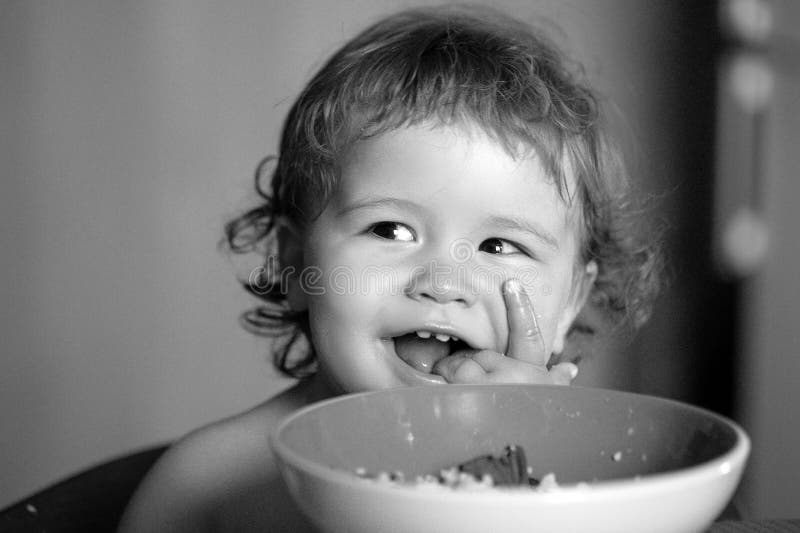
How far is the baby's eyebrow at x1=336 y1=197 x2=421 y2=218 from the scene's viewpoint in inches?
35.3

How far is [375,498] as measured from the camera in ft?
1.30

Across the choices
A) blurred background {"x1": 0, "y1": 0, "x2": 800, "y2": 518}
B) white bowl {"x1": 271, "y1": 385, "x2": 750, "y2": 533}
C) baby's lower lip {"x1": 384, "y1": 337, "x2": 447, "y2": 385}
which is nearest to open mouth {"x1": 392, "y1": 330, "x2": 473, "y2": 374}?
baby's lower lip {"x1": 384, "y1": 337, "x2": 447, "y2": 385}

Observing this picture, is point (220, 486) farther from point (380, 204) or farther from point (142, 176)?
point (142, 176)

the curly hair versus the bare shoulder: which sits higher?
the curly hair

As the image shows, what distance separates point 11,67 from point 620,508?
2.08 m

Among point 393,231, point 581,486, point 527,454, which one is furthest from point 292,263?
point 581,486

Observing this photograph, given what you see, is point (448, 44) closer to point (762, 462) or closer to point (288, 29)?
point (288, 29)

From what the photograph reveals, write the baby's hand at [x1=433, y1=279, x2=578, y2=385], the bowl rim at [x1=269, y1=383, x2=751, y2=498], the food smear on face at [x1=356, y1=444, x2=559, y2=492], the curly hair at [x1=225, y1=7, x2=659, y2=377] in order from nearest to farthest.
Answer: the bowl rim at [x1=269, y1=383, x2=751, y2=498] < the food smear on face at [x1=356, y1=444, x2=559, y2=492] < the baby's hand at [x1=433, y1=279, x2=578, y2=385] < the curly hair at [x1=225, y1=7, x2=659, y2=377]

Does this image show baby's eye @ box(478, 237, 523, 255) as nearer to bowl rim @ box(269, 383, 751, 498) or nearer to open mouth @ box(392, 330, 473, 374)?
open mouth @ box(392, 330, 473, 374)

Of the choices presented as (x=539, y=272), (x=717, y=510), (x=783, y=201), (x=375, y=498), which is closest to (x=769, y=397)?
(x=783, y=201)

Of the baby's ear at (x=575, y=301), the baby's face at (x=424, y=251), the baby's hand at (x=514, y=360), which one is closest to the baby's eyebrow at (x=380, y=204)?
the baby's face at (x=424, y=251)

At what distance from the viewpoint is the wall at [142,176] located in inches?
83.4

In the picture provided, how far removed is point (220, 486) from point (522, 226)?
49cm

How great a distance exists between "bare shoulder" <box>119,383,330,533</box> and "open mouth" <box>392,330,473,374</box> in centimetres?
20
